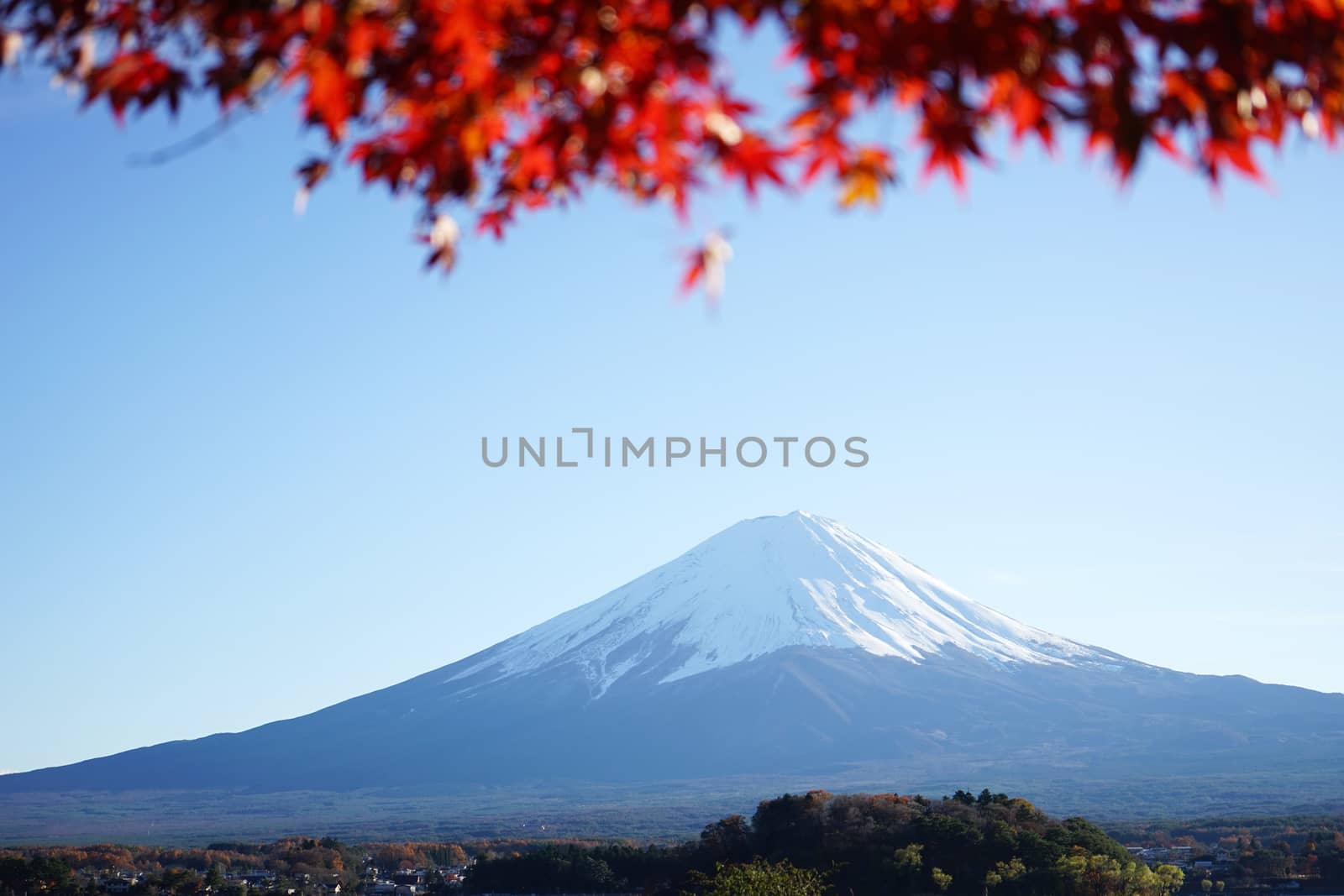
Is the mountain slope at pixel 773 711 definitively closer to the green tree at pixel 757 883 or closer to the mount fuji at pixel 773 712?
the mount fuji at pixel 773 712

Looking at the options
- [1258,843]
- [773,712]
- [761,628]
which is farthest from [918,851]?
[761,628]

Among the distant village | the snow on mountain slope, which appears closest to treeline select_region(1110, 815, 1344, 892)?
the distant village

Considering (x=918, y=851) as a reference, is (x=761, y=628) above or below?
above

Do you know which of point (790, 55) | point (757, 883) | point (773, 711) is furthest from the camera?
point (773, 711)

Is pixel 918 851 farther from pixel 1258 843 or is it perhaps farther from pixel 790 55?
pixel 1258 843

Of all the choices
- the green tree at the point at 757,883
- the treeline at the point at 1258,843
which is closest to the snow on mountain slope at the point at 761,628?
the treeline at the point at 1258,843

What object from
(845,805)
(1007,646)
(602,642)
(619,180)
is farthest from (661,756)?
(619,180)
